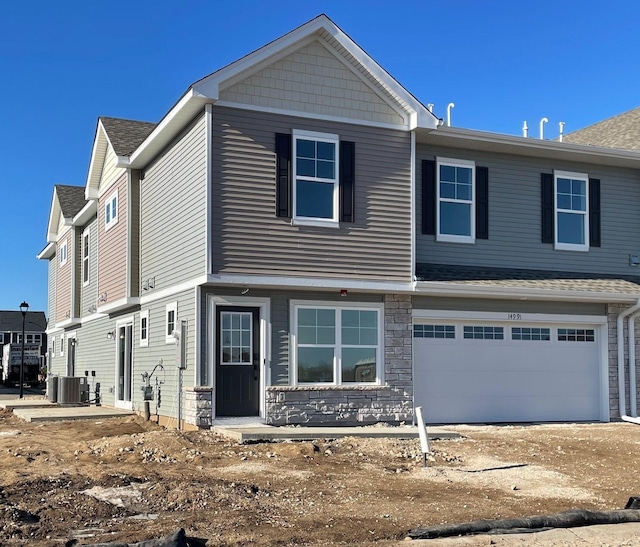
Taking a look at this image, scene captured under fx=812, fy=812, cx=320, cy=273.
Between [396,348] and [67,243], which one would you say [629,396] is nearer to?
[396,348]

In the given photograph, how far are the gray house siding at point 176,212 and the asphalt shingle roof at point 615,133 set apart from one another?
11.1m

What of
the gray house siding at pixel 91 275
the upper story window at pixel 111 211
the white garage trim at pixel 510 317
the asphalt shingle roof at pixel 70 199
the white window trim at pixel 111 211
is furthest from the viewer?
the asphalt shingle roof at pixel 70 199

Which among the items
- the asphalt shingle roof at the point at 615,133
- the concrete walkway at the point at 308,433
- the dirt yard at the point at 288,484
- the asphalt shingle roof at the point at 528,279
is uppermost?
the asphalt shingle roof at the point at 615,133

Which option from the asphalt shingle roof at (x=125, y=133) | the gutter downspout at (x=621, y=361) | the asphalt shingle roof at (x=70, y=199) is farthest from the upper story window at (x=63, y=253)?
the gutter downspout at (x=621, y=361)

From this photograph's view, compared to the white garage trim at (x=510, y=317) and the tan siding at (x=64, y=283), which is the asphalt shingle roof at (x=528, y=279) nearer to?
the white garage trim at (x=510, y=317)

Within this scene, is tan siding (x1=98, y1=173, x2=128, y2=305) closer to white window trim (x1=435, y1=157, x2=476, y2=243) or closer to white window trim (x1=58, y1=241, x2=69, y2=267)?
white window trim (x1=58, y1=241, x2=69, y2=267)

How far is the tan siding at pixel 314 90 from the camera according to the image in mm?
14883

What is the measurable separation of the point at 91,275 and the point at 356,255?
11.6 meters

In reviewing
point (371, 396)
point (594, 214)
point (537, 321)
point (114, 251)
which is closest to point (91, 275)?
point (114, 251)

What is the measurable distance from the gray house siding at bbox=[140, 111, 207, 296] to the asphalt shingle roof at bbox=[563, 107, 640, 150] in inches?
437

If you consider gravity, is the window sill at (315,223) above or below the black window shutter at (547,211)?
below

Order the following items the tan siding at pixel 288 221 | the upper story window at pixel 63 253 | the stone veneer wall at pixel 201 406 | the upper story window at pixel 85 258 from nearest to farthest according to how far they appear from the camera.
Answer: the stone veneer wall at pixel 201 406 → the tan siding at pixel 288 221 → the upper story window at pixel 85 258 → the upper story window at pixel 63 253

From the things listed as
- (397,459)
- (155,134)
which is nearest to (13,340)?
(155,134)

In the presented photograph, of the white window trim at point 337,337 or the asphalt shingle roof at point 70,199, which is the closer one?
the white window trim at point 337,337
